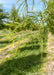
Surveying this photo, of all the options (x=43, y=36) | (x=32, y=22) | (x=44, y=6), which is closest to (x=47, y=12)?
(x=44, y=6)

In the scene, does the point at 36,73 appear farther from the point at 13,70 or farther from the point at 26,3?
the point at 26,3

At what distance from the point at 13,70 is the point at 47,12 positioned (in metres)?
6.51

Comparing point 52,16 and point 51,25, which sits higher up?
point 52,16

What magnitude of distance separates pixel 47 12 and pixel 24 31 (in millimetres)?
459

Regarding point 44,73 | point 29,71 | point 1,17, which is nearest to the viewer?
point 44,73

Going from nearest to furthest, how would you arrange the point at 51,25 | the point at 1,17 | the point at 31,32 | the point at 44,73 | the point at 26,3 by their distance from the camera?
the point at 26,3
the point at 31,32
the point at 51,25
the point at 44,73
the point at 1,17

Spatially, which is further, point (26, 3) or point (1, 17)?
point (1, 17)

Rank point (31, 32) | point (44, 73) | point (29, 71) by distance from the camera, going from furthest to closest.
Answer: point (29, 71), point (44, 73), point (31, 32)

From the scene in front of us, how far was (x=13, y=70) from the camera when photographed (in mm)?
7473

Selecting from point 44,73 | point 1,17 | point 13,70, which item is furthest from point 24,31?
point 1,17

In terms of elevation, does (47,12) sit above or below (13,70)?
above

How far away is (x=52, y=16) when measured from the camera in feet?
5.59

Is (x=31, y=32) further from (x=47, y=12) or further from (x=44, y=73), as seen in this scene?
(x=44, y=73)


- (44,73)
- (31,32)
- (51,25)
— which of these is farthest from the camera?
(44,73)
